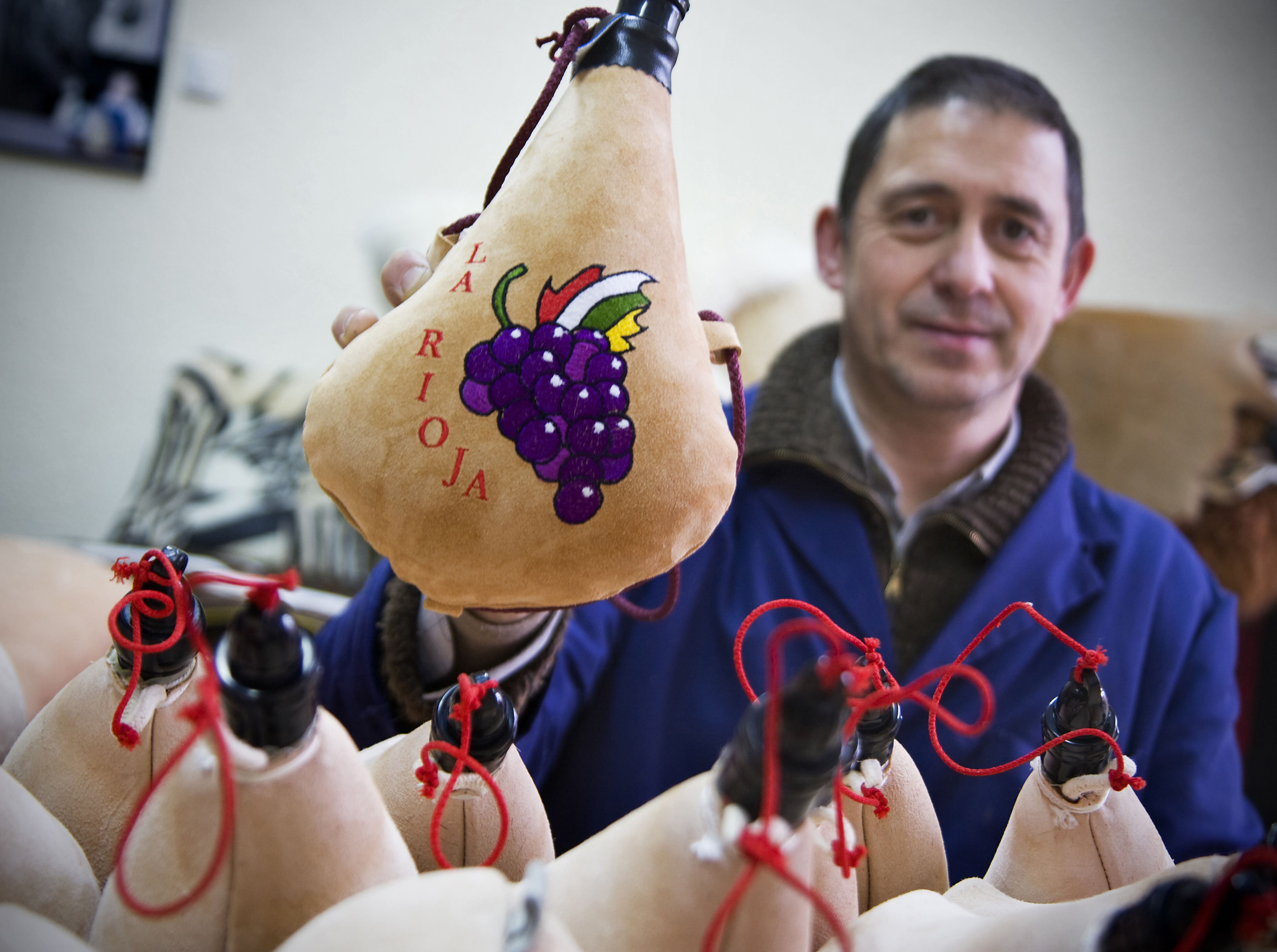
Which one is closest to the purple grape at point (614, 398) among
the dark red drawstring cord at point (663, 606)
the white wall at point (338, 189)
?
the dark red drawstring cord at point (663, 606)

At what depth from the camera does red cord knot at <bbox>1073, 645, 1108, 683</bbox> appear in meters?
0.25

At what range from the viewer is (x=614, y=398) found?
0.82 feet

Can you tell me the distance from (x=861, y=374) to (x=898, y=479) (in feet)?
0.33

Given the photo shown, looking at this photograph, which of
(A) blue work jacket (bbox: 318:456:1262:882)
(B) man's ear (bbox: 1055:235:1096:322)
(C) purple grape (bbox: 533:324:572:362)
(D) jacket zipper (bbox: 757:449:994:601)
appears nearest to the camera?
(C) purple grape (bbox: 533:324:572:362)

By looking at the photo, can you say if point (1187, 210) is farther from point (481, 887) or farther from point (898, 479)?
point (481, 887)

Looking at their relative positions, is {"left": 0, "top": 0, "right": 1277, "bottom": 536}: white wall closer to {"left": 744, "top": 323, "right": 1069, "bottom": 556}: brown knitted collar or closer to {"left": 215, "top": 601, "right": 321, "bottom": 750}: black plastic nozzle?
{"left": 744, "top": 323, "right": 1069, "bottom": 556}: brown knitted collar

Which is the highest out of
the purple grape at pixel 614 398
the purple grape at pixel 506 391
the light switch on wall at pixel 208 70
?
the light switch on wall at pixel 208 70

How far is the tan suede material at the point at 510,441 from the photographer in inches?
9.7

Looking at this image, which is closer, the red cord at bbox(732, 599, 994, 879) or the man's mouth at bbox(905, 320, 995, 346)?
the red cord at bbox(732, 599, 994, 879)

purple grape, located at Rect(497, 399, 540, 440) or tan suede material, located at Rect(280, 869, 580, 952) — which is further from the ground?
purple grape, located at Rect(497, 399, 540, 440)

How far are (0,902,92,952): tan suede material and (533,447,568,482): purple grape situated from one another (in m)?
0.15

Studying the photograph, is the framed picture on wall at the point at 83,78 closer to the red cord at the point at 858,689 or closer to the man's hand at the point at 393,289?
the man's hand at the point at 393,289

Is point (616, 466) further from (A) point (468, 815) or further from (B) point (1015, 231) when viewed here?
(B) point (1015, 231)

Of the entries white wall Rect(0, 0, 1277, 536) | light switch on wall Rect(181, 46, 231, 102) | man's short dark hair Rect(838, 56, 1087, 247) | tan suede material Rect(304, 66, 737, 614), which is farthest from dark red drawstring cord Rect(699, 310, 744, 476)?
light switch on wall Rect(181, 46, 231, 102)
